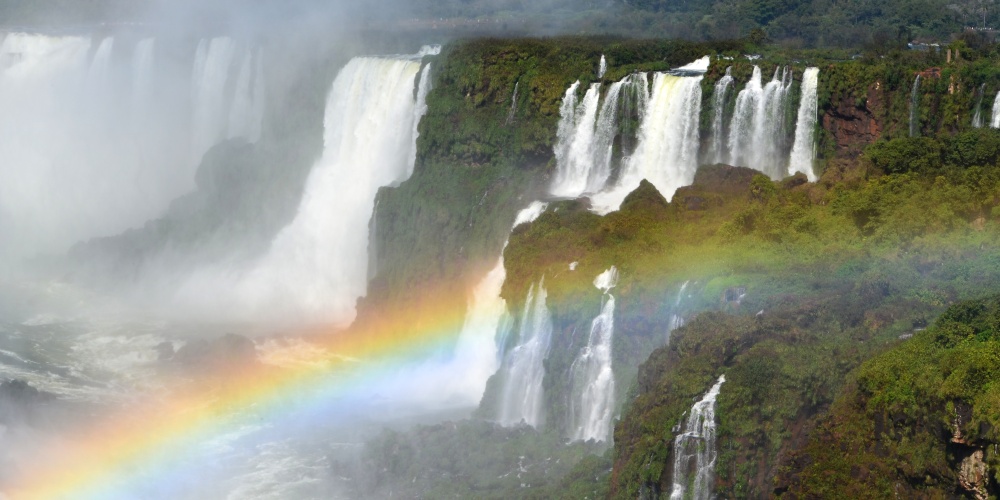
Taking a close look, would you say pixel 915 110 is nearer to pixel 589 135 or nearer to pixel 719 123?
pixel 719 123

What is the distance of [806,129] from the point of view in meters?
34.6

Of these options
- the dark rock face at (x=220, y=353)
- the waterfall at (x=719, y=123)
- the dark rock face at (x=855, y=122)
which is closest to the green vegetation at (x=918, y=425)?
the dark rock face at (x=855, y=122)

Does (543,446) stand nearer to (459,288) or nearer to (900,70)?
(459,288)

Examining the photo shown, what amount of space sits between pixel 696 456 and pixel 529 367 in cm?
1039

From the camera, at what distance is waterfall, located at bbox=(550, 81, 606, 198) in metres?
37.3

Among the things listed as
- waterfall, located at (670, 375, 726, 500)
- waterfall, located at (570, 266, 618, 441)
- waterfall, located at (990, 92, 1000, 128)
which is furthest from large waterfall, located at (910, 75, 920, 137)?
waterfall, located at (670, 375, 726, 500)

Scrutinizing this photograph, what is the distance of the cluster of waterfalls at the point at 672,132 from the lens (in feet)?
114

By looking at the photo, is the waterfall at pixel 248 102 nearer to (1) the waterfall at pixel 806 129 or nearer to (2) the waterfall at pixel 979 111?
(1) the waterfall at pixel 806 129

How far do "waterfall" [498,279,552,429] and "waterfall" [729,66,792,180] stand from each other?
741cm

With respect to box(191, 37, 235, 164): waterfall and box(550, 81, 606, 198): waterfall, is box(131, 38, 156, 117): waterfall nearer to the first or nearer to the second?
box(191, 37, 235, 164): waterfall

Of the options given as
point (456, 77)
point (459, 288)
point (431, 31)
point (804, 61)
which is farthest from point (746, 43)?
point (431, 31)

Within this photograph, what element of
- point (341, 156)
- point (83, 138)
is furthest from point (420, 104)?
point (83, 138)

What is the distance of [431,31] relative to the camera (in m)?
62.2

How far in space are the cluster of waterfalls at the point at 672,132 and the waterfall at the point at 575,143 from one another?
3cm
